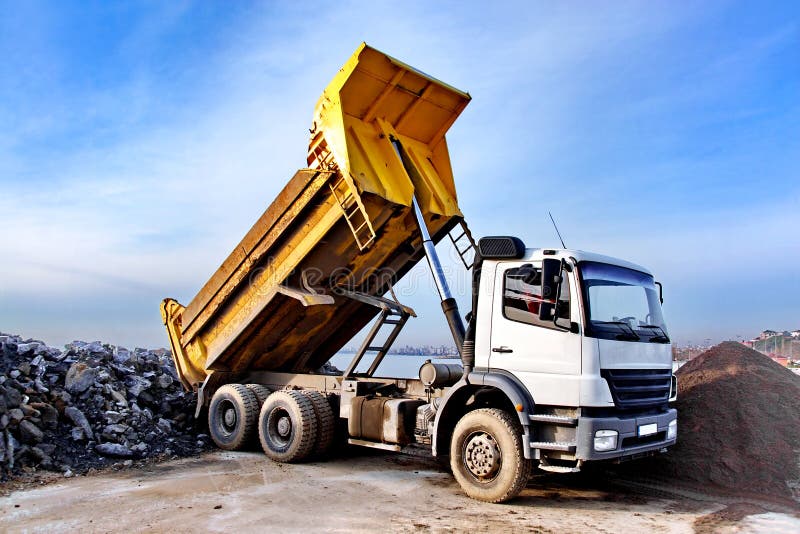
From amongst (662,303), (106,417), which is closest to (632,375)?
(662,303)

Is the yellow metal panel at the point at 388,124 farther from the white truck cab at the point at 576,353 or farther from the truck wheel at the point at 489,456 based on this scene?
the truck wheel at the point at 489,456

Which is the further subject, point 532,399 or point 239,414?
point 239,414

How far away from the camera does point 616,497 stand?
658 cm

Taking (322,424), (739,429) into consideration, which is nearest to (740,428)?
(739,429)

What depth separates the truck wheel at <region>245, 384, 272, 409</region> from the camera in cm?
890

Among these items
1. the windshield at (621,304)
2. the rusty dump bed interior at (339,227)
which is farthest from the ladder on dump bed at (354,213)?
the windshield at (621,304)

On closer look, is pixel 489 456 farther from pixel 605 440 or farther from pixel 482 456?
pixel 605 440

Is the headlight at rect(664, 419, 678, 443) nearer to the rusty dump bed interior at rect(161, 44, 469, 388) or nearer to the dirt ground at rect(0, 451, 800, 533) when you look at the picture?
the dirt ground at rect(0, 451, 800, 533)

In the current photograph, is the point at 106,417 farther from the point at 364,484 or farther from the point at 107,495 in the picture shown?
the point at 364,484

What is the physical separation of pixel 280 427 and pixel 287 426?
5.1 inches

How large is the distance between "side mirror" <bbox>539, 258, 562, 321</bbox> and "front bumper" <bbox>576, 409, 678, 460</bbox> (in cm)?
99

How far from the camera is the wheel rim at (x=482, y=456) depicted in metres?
6.09

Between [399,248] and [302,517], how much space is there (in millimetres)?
3540

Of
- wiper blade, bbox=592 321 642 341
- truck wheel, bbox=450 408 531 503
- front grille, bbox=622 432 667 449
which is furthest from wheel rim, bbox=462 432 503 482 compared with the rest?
wiper blade, bbox=592 321 642 341
